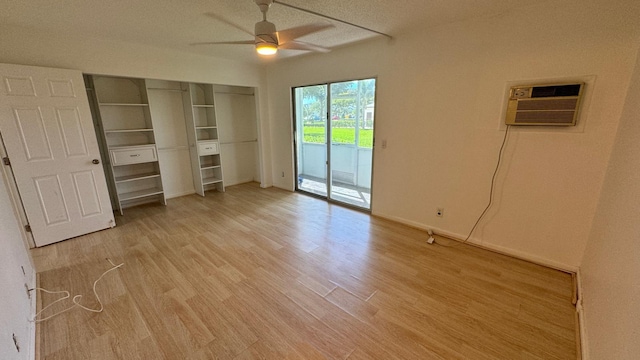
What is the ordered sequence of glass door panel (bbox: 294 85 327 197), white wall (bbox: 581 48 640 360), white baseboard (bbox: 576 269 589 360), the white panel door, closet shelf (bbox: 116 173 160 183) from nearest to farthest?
Result: white wall (bbox: 581 48 640 360) → white baseboard (bbox: 576 269 589 360) → the white panel door → closet shelf (bbox: 116 173 160 183) → glass door panel (bbox: 294 85 327 197)

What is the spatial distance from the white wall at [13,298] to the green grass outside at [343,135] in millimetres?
3794

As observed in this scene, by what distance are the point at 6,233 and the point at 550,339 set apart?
157 inches

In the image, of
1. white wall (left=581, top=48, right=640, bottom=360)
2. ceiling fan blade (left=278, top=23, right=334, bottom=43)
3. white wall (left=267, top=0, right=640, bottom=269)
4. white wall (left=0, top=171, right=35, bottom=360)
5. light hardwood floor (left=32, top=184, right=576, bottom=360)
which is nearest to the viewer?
white wall (left=581, top=48, right=640, bottom=360)

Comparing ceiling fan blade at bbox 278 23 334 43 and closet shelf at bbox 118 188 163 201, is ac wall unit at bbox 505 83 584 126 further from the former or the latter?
closet shelf at bbox 118 188 163 201

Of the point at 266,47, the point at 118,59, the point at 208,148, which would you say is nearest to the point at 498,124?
the point at 266,47

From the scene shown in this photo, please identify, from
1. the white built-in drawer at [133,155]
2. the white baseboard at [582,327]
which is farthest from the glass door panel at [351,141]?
the white built-in drawer at [133,155]

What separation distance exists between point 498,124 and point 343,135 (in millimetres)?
2450

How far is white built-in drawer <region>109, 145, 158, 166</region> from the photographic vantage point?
3.62m

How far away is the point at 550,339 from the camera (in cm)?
166

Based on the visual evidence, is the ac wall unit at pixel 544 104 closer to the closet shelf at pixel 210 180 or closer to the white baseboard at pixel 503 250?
the white baseboard at pixel 503 250

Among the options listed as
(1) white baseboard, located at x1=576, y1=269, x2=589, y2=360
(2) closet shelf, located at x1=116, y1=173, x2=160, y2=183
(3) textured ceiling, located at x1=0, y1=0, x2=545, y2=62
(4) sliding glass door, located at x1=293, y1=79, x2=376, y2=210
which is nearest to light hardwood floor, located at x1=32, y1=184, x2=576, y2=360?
(1) white baseboard, located at x1=576, y1=269, x2=589, y2=360

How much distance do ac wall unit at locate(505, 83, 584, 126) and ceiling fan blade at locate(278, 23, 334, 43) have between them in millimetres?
1888

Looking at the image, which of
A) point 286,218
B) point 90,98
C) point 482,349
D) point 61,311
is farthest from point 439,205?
point 90,98

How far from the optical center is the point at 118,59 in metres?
3.24
